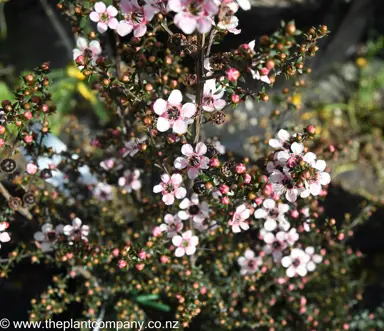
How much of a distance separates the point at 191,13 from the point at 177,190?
2.61 ft

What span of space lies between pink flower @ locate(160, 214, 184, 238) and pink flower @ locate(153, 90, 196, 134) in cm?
59

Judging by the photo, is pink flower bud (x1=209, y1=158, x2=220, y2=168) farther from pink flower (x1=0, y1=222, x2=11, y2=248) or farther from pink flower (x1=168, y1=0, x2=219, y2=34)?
pink flower (x1=0, y1=222, x2=11, y2=248)

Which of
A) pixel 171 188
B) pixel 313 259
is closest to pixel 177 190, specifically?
pixel 171 188

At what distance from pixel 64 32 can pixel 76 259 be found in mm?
2820

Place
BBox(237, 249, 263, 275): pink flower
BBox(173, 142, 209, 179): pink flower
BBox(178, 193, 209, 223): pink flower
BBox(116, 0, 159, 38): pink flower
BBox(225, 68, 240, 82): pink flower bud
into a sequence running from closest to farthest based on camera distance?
BBox(225, 68, 240, 82): pink flower bud < BBox(116, 0, 159, 38): pink flower < BBox(173, 142, 209, 179): pink flower < BBox(178, 193, 209, 223): pink flower < BBox(237, 249, 263, 275): pink flower

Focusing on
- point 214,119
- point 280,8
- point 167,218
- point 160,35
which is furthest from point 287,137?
point 280,8

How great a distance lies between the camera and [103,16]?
183cm

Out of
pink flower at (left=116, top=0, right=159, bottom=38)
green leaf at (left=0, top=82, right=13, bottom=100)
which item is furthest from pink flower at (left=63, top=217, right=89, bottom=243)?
green leaf at (left=0, top=82, right=13, bottom=100)

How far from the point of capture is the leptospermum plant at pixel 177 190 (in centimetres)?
160

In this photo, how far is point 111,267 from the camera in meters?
2.32

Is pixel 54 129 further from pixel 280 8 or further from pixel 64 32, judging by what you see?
pixel 280 8

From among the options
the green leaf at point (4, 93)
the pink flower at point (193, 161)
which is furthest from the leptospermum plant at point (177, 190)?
the green leaf at point (4, 93)

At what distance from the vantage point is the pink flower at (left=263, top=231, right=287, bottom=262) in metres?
2.21

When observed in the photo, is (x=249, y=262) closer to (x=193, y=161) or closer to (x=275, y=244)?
(x=275, y=244)
